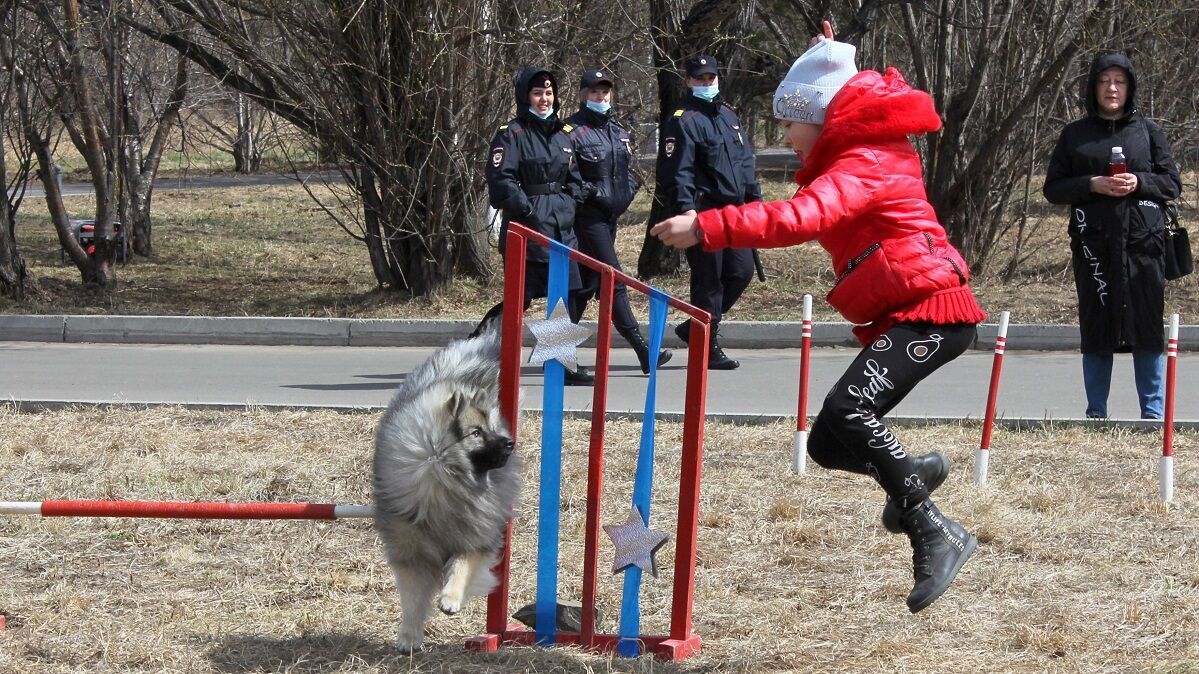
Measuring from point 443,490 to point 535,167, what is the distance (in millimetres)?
5524

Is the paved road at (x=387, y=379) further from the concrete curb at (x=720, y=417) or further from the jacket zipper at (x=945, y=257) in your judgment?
the jacket zipper at (x=945, y=257)

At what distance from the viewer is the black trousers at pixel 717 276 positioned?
9562 mm

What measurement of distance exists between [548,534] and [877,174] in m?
1.50

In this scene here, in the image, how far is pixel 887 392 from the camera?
4098mm

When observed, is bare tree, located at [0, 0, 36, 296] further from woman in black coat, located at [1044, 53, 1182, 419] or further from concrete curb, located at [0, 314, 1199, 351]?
woman in black coat, located at [1044, 53, 1182, 419]

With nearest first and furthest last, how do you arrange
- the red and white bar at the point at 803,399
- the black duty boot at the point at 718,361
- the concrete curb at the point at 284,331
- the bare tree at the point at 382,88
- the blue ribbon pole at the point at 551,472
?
the blue ribbon pole at the point at 551,472, the red and white bar at the point at 803,399, the black duty boot at the point at 718,361, the concrete curb at the point at 284,331, the bare tree at the point at 382,88

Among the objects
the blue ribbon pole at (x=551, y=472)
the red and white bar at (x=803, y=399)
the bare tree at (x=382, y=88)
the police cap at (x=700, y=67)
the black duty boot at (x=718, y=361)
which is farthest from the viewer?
the bare tree at (x=382, y=88)

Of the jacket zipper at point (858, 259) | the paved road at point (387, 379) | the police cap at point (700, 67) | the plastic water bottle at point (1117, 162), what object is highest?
the police cap at point (700, 67)

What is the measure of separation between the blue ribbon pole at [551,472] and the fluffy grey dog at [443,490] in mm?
133

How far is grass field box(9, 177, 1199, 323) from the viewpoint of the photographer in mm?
12945

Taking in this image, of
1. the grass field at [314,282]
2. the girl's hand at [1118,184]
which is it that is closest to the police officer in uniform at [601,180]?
the grass field at [314,282]

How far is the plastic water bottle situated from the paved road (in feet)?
4.78

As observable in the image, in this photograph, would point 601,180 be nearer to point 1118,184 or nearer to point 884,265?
point 1118,184

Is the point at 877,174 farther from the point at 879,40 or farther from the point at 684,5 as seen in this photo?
the point at 879,40
